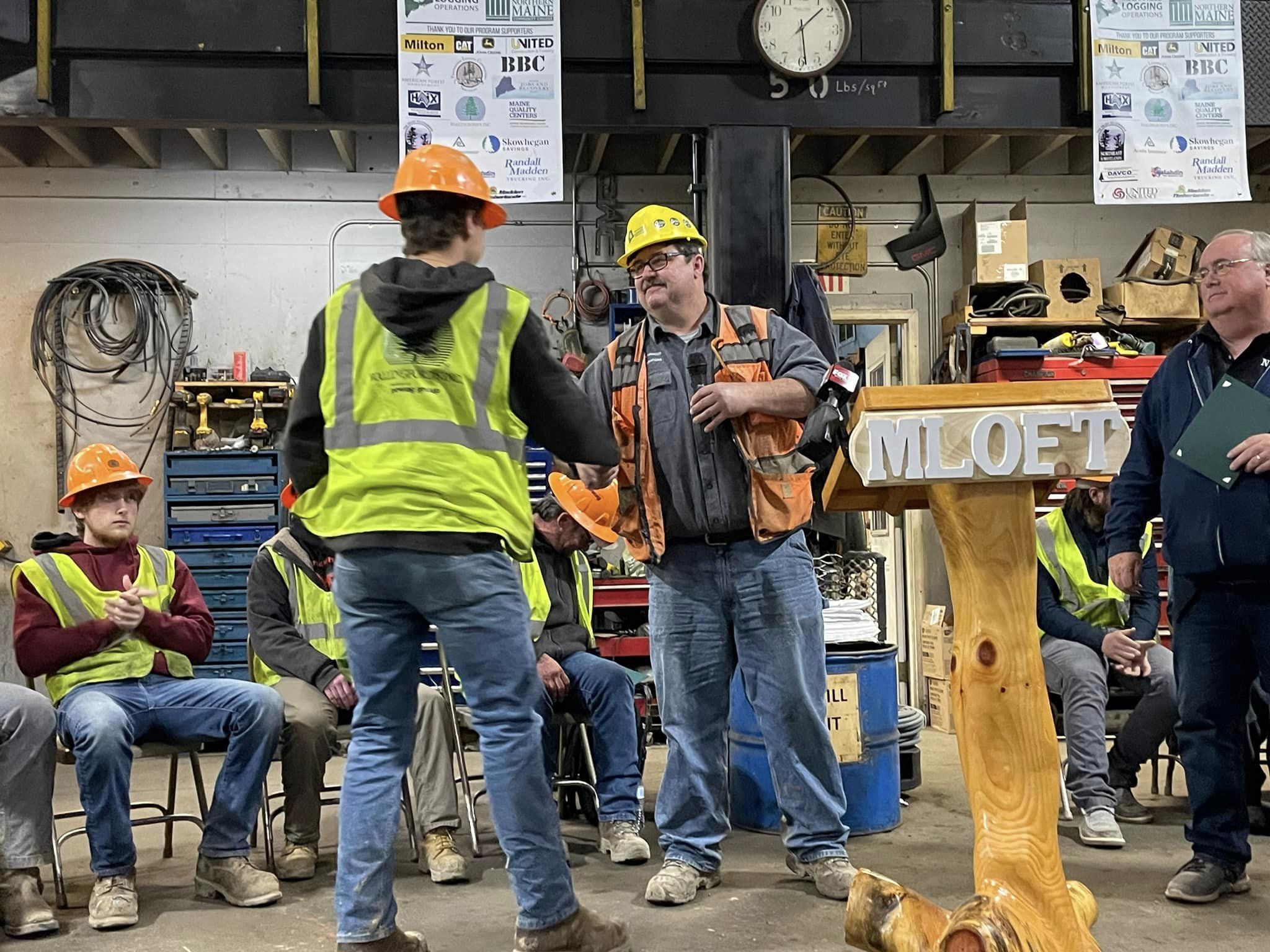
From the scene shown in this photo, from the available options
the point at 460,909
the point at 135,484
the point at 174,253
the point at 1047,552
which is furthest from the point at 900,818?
the point at 174,253

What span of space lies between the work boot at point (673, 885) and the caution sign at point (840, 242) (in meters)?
5.16

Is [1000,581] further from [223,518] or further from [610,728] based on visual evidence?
[223,518]

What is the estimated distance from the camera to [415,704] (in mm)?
2688

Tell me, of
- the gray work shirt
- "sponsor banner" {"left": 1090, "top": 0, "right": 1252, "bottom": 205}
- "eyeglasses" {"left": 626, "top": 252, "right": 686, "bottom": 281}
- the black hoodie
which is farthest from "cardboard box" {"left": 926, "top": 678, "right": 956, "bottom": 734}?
the black hoodie

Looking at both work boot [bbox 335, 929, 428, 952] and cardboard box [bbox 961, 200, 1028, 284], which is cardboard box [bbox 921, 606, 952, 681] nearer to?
cardboard box [bbox 961, 200, 1028, 284]

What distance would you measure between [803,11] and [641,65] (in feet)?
2.50

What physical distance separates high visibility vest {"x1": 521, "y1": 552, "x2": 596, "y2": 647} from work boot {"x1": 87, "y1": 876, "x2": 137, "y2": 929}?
1.44m

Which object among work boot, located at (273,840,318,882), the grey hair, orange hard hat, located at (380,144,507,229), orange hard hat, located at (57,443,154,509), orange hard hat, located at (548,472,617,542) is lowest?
work boot, located at (273,840,318,882)

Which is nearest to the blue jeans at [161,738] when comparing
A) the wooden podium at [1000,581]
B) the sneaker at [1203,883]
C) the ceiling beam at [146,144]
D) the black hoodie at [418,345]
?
the black hoodie at [418,345]

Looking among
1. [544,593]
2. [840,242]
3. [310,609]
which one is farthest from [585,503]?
[840,242]

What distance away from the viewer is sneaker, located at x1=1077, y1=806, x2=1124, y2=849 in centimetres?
409

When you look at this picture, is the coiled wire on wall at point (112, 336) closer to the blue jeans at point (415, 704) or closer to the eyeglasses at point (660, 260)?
the eyeglasses at point (660, 260)

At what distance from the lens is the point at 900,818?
4.57m

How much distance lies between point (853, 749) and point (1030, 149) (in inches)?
190
